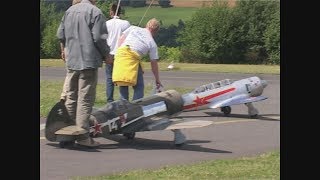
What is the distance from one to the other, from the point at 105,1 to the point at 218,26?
357 inches

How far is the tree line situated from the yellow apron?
34376 mm

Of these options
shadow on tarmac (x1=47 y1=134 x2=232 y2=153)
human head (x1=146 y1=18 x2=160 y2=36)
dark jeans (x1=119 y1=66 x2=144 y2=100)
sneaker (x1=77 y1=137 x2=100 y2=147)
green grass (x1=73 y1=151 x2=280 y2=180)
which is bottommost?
green grass (x1=73 y1=151 x2=280 y2=180)

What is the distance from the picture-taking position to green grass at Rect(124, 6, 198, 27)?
35.2m

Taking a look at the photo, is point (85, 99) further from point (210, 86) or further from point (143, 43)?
point (210, 86)

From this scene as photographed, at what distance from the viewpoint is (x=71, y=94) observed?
8766mm

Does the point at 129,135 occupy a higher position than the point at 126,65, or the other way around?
the point at 126,65

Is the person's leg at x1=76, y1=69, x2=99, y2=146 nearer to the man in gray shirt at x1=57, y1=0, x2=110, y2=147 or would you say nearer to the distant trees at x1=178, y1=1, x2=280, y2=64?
the man in gray shirt at x1=57, y1=0, x2=110, y2=147

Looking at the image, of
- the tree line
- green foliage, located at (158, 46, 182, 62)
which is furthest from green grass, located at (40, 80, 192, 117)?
green foliage, located at (158, 46, 182, 62)

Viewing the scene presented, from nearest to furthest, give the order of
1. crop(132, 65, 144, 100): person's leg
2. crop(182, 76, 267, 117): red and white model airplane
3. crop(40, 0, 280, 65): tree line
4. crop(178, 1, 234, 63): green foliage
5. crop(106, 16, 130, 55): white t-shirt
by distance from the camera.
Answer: crop(132, 65, 144, 100): person's leg → crop(106, 16, 130, 55): white t-shirt → crop(182, 76, 267, 117): red and white model airplane → crop(40, 0, 280, 65): tree line → crop(178, 1, 234, 63): green foliage

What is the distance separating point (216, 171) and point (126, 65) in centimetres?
342

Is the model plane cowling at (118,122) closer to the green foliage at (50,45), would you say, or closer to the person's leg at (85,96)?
the person's leg at (85,96)

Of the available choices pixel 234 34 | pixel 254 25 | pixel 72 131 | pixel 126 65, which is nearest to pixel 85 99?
pixel 72 131
